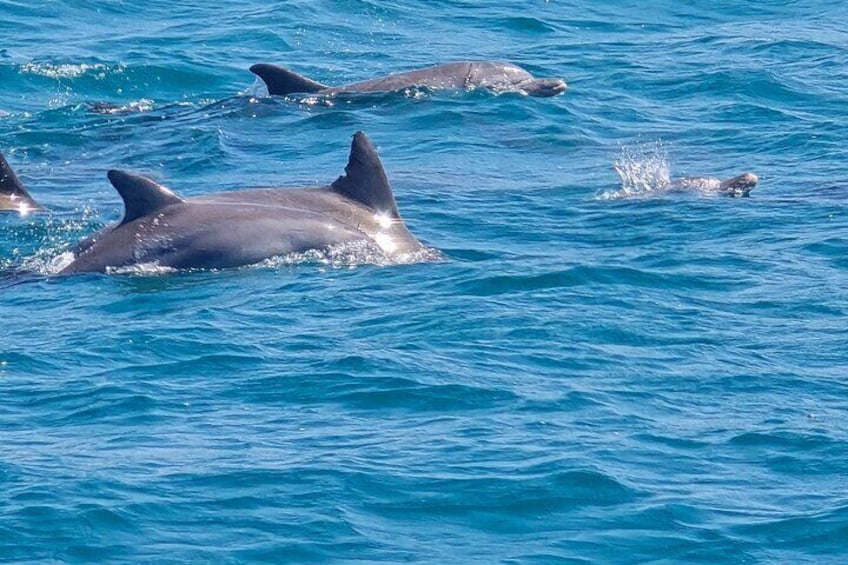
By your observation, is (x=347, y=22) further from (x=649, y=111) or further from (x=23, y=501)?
(x=23, y=501)

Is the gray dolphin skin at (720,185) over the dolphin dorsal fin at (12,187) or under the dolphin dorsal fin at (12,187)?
over

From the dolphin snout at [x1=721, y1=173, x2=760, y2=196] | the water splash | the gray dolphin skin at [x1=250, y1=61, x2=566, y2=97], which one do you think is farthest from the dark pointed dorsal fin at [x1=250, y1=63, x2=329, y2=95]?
the dolphin snout at [x1=721, y1=173, x2=760, y2=196]

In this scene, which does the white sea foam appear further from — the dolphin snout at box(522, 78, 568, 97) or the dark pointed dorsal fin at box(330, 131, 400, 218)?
the dark pointed dorsal fin at box(330, 131, 400, 218)

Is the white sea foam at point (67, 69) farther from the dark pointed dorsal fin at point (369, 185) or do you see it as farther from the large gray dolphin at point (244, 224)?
the dark pointed dorsal fin at point (369, 185)

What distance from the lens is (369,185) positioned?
18.6 m

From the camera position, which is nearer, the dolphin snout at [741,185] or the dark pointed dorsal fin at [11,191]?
the dark pointed dorsal fin at [11,191]

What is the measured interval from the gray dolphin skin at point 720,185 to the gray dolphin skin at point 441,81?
239 inches

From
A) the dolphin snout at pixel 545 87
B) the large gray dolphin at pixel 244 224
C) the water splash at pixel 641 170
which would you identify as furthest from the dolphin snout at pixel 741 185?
the dolphin snout at pixel 545 87

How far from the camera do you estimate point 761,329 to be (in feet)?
52.0

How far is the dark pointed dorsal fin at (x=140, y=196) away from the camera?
1731 cm

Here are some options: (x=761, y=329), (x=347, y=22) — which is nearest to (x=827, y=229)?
(x=761, y=329)

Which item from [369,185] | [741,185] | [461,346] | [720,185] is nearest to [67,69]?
[369,185]

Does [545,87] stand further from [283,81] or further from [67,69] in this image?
[67,69]

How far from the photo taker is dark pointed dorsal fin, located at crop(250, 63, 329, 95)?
26.8m
